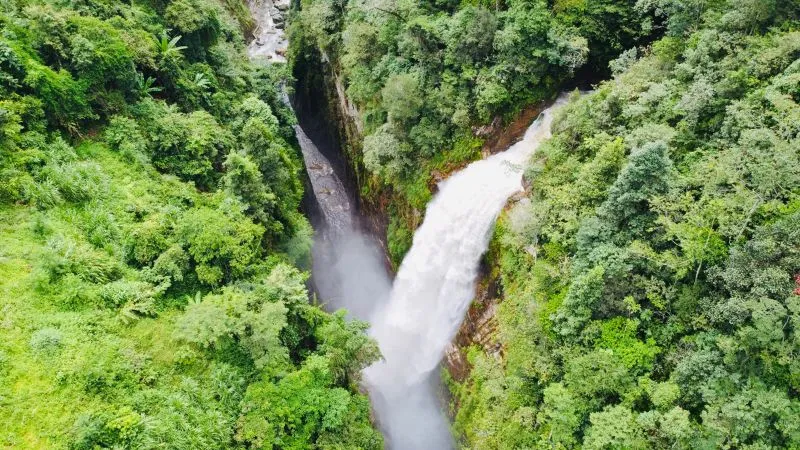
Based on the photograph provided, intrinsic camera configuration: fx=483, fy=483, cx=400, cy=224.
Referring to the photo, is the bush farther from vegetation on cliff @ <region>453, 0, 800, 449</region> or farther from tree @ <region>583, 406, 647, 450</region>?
tree @ <region>583, 406, 647, 450</region>

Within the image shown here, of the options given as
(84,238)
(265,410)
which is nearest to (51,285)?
(84,238)

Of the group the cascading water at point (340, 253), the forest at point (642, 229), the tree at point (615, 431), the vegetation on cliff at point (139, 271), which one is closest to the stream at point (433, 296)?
the cascading water at point (340, 253)

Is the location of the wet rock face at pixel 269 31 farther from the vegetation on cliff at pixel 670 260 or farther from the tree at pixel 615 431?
the tree at pixel 615 431

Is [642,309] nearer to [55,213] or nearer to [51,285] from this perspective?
[51,285]

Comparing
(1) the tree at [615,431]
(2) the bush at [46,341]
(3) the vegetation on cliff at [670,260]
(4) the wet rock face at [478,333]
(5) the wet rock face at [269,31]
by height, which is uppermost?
(5) the wet rock face at [269,31]

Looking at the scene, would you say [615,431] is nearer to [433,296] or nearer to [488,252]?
[488,252]

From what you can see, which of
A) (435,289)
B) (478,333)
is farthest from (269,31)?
(478,333)
